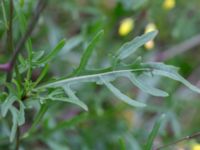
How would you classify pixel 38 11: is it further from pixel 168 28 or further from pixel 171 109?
pixel 168 28

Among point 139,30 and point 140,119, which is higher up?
point 139,30

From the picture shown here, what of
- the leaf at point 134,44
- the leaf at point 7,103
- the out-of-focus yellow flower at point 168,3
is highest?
the out-of-focus yellow flower at point 168,3

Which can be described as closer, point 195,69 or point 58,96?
point 58,96

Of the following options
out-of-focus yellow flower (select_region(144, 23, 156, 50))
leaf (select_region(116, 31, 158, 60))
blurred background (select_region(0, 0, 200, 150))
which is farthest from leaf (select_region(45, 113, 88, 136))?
out-of-focus yellow flower (select_region(144, 23, 156, 50))

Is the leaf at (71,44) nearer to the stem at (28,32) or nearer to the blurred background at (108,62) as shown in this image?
the blurred background at (108,62)

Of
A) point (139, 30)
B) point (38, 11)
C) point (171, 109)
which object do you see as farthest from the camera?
point (139, 30)

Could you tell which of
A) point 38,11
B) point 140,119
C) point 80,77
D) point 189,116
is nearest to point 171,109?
point 140,119

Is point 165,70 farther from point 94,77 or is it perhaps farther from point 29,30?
point 29,30

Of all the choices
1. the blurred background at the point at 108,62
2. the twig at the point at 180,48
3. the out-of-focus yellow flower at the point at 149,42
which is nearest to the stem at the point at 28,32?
the blurred background at the point at 108,62
